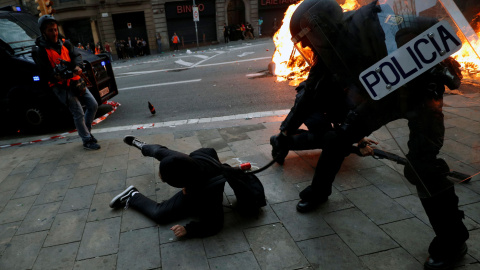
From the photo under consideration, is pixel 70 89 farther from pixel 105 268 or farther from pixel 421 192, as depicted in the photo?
pixel 421 192

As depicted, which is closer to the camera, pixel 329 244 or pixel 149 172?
pixel 329 244

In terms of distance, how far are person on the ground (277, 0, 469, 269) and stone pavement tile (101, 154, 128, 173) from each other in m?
3.07

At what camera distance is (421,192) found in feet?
6.81

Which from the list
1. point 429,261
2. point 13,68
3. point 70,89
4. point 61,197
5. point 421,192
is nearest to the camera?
point 421,192

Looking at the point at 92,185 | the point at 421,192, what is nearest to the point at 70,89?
the point at 92,185

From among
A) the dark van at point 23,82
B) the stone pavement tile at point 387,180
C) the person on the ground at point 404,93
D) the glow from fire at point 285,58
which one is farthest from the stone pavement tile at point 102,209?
the glow from fire at point 285,58

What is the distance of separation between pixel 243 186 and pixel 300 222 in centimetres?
64

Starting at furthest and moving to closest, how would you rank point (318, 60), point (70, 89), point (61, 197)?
1. point (70, 89)
2. point (61, 197)
3. point (318, 60)

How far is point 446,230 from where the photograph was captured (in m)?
2.22

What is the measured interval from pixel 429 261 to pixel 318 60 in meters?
1.72

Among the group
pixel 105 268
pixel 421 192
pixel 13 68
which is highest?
pixel 13 68

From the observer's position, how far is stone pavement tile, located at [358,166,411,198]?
10.7ft

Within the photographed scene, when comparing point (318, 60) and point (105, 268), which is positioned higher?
point (318, 60)

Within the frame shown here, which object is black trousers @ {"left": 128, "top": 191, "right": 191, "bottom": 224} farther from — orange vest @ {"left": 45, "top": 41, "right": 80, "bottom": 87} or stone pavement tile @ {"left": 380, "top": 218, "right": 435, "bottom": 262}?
orange vest @ {"left": 45, "top": 41, "right": 80, "bottom": 87}
